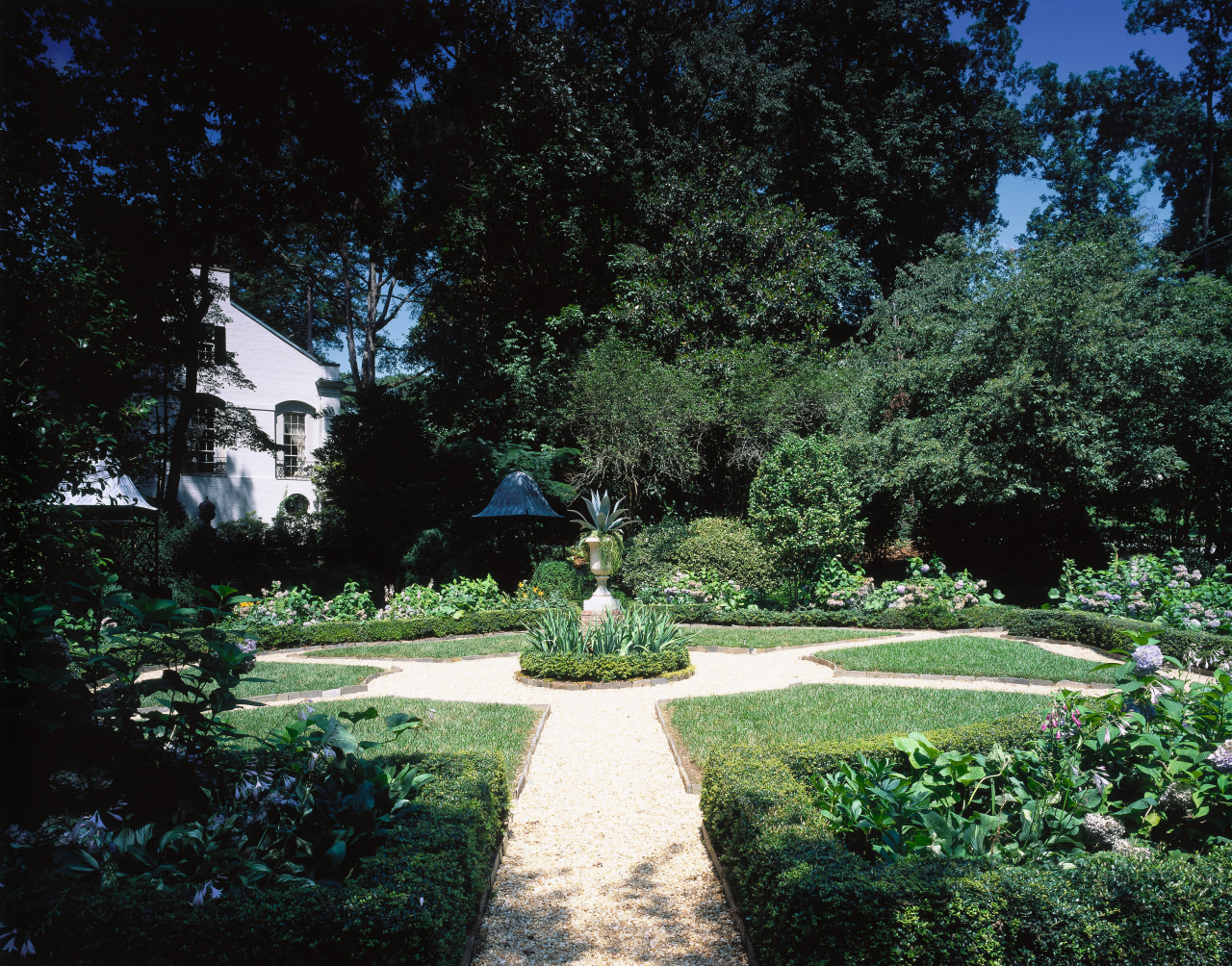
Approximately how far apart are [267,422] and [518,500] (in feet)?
43.2

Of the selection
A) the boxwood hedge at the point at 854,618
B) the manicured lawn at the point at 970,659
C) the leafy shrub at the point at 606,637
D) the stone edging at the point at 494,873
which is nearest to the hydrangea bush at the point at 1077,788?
the stone edging at the point at 494,873

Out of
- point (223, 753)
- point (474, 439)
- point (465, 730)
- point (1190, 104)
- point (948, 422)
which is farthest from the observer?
point (1190, 104)

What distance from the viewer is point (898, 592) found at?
41.7ft

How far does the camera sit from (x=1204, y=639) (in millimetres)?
8023

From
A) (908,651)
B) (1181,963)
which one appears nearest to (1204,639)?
(908,651)

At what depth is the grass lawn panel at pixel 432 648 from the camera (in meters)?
10.2

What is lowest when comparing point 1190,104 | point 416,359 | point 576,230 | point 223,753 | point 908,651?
point 908,651

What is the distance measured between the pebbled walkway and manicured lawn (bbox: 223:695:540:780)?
251 millimetres

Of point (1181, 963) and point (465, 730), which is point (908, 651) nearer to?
point (465, 730)

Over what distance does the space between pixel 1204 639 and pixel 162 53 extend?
16.3 metres

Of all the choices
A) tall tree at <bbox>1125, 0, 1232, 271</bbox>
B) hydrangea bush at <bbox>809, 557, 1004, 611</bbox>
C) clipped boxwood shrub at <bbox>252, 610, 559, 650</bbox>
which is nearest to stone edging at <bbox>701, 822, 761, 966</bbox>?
clipped boxwood shrub at <bbox>252, 610, 559, 650</bbox>

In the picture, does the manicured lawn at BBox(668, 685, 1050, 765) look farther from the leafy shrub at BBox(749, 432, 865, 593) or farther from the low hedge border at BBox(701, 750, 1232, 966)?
the leafy shrub at BBox(749, 432, 865, 593)

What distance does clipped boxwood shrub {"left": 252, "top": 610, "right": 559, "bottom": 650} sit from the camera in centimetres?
1099

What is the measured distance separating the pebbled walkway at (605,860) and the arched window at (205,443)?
14316 millimetres
